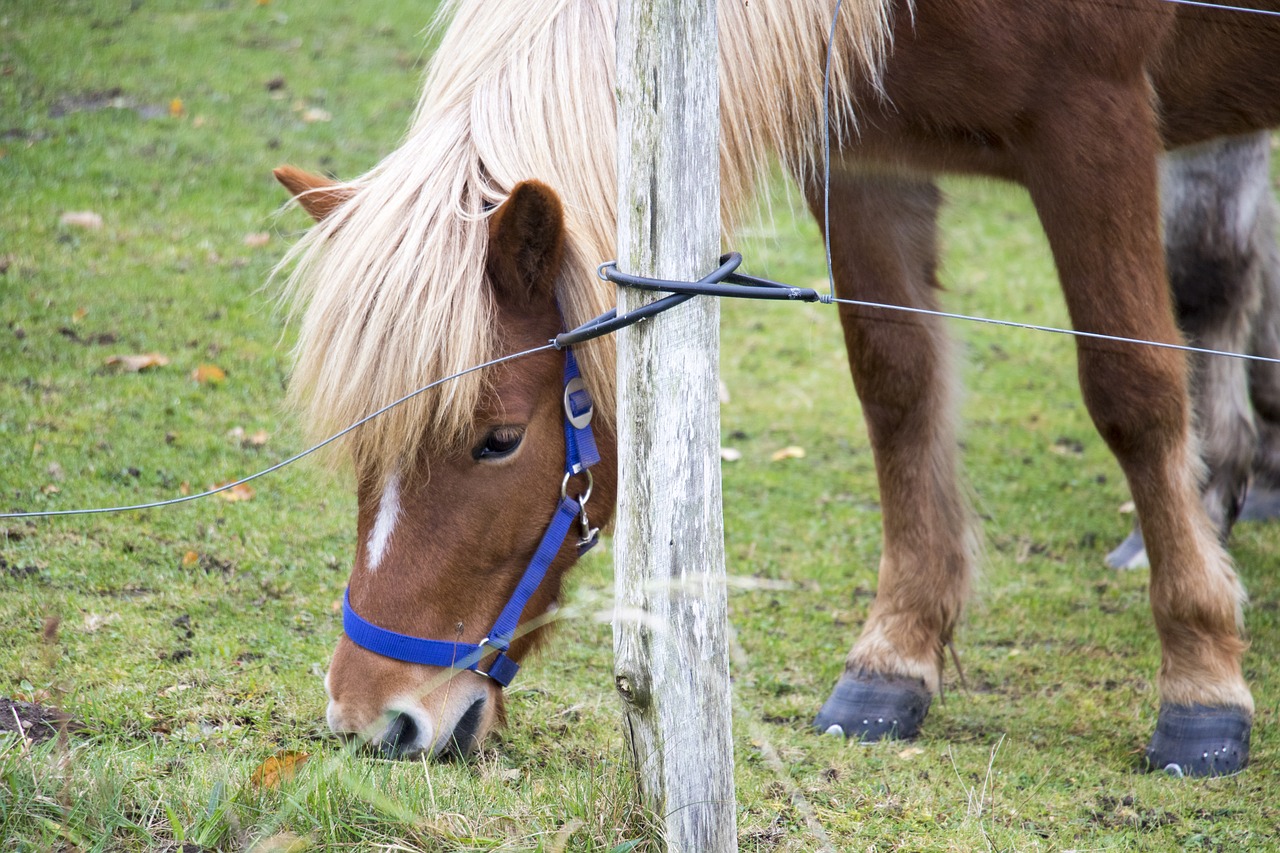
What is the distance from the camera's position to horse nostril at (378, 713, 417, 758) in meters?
2.22

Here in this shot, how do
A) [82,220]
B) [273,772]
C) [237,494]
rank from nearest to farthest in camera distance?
[273,772]
[237,494]
[82,220]

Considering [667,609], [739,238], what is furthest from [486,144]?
[667,609]

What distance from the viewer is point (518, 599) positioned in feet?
7.55

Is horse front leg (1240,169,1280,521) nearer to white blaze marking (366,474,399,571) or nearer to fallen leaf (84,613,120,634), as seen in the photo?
white blaze marking (366,474,399,571)

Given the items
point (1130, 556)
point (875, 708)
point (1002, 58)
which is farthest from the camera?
point (1130, 556)

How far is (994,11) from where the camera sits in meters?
2.56

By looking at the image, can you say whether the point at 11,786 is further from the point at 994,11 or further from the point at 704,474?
the point at 994,11

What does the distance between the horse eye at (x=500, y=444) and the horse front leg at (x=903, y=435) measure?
1239mm

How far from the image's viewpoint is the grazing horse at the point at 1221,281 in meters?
3.96

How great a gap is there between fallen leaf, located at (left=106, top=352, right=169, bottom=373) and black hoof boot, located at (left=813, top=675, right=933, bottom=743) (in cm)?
313

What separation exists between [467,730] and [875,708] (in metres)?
1.17

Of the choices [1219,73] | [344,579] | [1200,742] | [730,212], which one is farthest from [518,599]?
[1219,73]

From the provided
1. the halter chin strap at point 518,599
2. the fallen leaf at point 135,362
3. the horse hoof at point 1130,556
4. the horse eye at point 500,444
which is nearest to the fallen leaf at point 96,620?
the halter chin strap at point 518,599

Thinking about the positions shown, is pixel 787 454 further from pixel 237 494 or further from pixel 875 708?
pixel 237 494
